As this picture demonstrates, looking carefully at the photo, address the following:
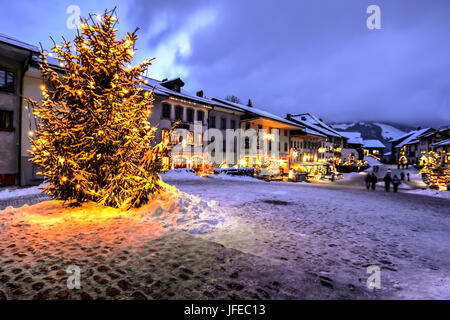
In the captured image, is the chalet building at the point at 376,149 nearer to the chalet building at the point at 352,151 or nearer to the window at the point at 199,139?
the chalet building at the point at 352,151

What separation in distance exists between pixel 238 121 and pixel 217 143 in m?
5.29

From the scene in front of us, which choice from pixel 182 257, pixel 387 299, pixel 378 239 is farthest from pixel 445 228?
pixel 182 257

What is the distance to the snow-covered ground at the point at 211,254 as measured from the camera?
3053 millimetres

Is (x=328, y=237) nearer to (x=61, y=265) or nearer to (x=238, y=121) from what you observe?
(x=61, y=265)

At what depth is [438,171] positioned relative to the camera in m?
18.0

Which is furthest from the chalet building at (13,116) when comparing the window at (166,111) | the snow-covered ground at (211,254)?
the snow-covered ground at (211,254)

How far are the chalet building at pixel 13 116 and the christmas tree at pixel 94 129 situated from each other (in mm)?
11730

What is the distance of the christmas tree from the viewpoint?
21.2 feet

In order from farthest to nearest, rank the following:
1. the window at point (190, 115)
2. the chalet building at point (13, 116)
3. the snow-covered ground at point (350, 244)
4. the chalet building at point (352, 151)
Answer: the chalet building at point (352, 151) → the window at point (190, 115) → the chalet building at point (13, 116) → the snow-covered ground at point (350, 244)

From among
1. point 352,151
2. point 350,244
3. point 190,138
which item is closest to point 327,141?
point 352,151

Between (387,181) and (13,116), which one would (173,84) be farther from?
(387,181)

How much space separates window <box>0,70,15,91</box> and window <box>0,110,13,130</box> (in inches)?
63.5

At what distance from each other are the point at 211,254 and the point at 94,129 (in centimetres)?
509

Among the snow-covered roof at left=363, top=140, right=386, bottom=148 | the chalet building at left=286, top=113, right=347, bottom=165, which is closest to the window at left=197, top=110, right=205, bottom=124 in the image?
the chalet building at left=286, top=113, right=347, bottom=165
